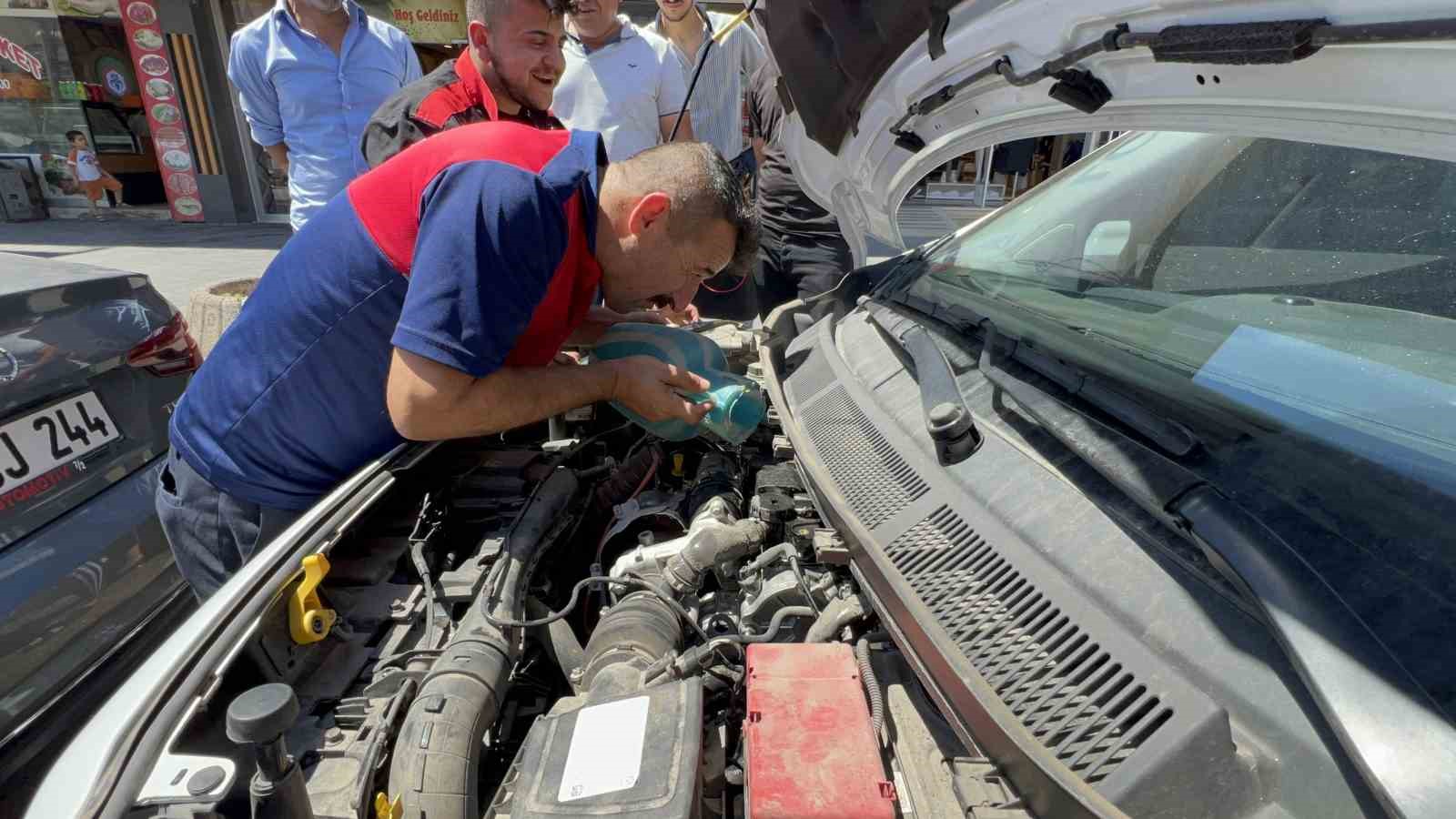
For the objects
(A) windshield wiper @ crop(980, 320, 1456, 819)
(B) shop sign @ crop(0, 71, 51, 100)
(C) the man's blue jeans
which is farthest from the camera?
(B) shop sign @ crop(0, 71, 51, 100)

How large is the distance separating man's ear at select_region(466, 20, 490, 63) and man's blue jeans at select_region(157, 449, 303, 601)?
1.71 meters

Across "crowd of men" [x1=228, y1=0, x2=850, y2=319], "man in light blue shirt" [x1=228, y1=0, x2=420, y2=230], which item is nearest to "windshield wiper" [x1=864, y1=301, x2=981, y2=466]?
"crowd of men" [x1=228, y1=0, x2=850, y2=319]

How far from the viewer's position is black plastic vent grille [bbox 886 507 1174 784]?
0.94m

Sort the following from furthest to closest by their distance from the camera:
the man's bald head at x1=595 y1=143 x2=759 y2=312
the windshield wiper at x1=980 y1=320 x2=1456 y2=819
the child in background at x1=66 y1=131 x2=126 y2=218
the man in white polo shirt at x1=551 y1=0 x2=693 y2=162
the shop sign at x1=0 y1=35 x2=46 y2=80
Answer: the child in background at x1=66 y1=131 x2=126 y2=218 < the shop sign at x1=0 y1=35 x2=46 y2=80 < the man in white polo shirt at x1=551 y1=0 x2=693 y2=162 < the man's bald head at x1=595 y1=143 x2=759 y2=312 < the windshield wiper at x1=980 y1=320 x2=1456 y2=819

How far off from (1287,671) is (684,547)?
1.09 meters

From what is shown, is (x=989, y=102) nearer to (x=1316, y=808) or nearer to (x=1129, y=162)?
(x=1129, y=162)

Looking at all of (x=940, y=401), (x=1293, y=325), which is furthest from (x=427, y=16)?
(x=1293, y=325)

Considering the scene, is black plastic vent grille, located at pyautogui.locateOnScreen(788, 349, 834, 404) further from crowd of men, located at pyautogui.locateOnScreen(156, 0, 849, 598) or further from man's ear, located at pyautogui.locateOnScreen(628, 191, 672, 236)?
man's ear, located at pyautogui.locateOnScreen(628, 191, 672, 236)

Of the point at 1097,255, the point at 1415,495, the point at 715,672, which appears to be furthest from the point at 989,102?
the point at 715,672

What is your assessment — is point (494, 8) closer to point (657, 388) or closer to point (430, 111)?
point (430, 111)

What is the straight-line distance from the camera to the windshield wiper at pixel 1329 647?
75 centimetres

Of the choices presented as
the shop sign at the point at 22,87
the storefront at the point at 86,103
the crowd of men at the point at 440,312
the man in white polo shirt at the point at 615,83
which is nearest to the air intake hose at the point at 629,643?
the crowd of men at the point at 440,312

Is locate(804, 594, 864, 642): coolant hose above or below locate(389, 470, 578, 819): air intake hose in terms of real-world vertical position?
above

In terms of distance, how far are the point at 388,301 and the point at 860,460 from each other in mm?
1092
